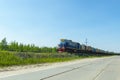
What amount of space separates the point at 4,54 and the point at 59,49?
135 feet

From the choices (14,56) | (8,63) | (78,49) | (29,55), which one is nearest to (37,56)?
(29,55)

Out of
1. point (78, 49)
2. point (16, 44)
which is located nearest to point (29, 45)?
point (16, 44)

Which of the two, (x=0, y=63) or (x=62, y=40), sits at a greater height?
(x=62, y=40)

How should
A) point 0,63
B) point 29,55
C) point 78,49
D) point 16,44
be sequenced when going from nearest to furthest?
point 0,63 < point 29,55 < point 16,44 < point 78,49

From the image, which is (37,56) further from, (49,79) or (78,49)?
(78,49)

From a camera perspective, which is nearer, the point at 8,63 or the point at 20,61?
the point at 8,63

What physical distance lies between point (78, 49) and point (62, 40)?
17251 millimetres

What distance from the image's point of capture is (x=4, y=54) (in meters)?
33.6

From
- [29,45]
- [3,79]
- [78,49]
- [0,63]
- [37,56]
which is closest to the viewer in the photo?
[3,79]

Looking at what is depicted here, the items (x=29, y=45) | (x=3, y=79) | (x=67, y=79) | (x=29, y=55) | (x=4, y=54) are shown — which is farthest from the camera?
(x=29, y=45)

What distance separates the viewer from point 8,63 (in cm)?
3052

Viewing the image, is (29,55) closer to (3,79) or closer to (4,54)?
(4,54)

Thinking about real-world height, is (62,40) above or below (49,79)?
above

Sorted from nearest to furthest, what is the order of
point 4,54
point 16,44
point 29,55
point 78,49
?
point 4,54, point 29,55, point 16,44, point 78,49
